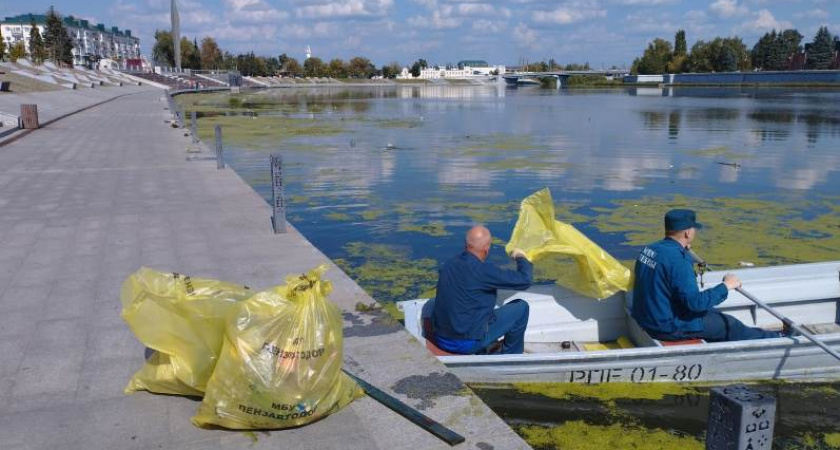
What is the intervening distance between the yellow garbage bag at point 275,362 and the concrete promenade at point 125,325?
0.52 ft

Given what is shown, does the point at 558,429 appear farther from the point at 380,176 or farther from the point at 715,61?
the point at 715,61

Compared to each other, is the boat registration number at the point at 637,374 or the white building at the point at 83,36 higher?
the white building at the point at 83,36

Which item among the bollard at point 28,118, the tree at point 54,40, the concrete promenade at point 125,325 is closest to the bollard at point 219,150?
the concrete promenade at point 125,325

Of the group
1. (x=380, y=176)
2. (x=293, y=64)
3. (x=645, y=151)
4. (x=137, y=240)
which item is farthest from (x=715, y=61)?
(x=137, y=240)

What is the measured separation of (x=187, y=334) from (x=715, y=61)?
14255cm

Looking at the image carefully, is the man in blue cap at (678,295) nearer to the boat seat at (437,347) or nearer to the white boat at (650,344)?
the white boat at (650,344)

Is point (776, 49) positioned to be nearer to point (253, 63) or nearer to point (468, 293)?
point (253, 63)

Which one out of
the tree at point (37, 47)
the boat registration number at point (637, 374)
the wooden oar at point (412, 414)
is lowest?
the boat registration number at point (637, 374)

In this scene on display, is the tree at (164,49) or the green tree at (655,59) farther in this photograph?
the green tree at (655,59)

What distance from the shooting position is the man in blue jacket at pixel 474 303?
16.9 ft

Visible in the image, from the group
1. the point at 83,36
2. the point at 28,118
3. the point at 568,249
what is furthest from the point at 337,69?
the point at 568,249

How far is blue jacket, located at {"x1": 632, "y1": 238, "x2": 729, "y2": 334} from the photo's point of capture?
543 cm

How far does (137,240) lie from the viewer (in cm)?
854

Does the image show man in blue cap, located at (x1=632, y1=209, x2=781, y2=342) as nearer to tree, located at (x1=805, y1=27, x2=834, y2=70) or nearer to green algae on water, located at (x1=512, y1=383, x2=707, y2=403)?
green algae on water, located at (x1=512, y1=383, x2=707, y2=403)
